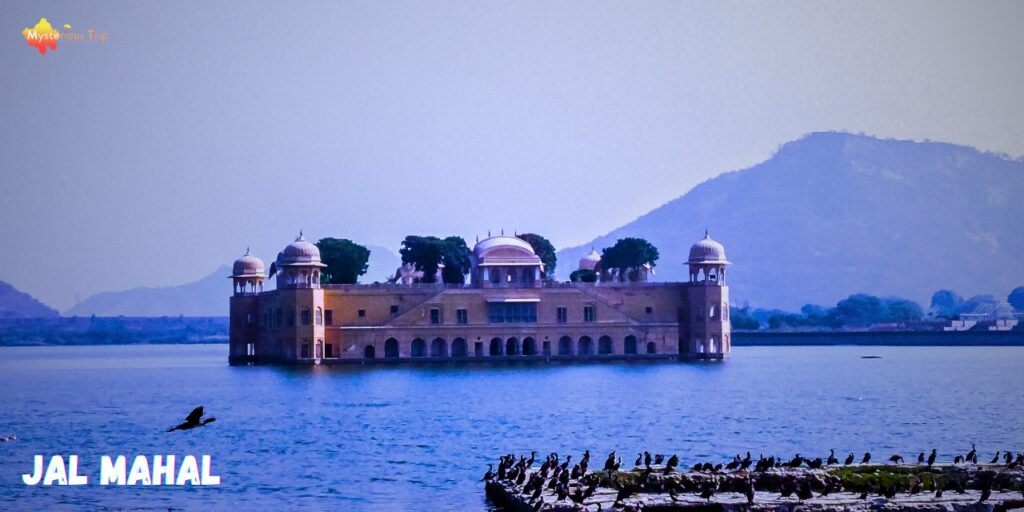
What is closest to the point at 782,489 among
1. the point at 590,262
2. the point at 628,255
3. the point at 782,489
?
the point at 782,489

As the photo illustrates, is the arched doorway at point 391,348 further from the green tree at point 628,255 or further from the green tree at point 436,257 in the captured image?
the green tree at point 628,255

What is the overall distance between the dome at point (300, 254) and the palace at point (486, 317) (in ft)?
0.17

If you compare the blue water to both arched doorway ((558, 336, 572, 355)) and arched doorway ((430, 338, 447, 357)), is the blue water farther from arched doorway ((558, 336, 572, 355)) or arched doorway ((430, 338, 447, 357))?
arched doorway ((558, 336, 572, 355))

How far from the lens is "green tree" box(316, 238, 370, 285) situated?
87938mm

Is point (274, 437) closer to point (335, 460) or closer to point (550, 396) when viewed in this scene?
point (335, 460)

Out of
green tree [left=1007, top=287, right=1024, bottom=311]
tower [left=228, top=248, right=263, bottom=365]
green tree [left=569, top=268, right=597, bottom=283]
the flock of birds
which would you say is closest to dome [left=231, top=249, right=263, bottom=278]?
tower [left=228, top=248, right=263, bottom=365]

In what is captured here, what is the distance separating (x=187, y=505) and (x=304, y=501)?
207 cm

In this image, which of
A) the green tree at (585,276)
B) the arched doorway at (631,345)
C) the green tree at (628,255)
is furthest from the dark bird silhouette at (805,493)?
the green tree at (628,255)

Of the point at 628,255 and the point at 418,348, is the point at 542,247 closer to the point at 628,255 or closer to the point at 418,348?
the point at 628,255

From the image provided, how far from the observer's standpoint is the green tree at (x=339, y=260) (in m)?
87.9

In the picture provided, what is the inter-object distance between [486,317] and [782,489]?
5618cm

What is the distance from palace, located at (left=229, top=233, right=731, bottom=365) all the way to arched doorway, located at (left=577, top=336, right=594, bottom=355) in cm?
5

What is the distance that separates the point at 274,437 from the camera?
3972cm

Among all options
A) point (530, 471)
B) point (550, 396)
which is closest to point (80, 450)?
point (530, 471)
